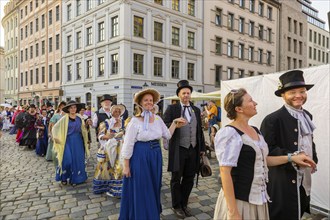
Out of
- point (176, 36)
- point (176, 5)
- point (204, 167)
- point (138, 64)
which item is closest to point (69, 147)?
point (204, 167)

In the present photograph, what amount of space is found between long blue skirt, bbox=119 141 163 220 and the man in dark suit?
21.4 inches

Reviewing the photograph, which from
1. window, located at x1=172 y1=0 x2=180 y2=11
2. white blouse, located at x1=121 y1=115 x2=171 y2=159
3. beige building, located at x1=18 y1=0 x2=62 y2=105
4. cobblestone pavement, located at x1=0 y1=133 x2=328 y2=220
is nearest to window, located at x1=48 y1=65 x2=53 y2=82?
beige building, located at x1=18 y1=0 x2=62 y2=105

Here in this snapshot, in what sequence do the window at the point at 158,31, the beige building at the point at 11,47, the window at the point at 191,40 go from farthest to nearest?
1. the beige building at the point at 11,47
2. the window at the point at 191,40
3. the window at the point at 158,31

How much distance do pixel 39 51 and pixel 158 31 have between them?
1808 cm

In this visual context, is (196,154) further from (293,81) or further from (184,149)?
(293,81)

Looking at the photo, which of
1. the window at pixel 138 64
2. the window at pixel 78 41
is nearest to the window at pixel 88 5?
the window at pixel 78 41

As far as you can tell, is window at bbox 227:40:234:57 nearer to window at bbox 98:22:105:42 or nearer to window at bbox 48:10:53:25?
window at bbox 98:22:105:42

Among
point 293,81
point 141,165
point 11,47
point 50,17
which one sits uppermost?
point 50,17

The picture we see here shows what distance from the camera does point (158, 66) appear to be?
24.0 m

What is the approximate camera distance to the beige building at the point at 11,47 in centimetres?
3950

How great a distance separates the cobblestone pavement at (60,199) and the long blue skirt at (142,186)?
2.32ft

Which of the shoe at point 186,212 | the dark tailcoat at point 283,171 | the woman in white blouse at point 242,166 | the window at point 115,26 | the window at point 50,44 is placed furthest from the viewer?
the window at point 50,44

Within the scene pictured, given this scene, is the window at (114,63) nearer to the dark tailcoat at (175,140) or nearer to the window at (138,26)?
the window at (138,26)

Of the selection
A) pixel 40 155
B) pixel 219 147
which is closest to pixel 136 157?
pixel 219 147
